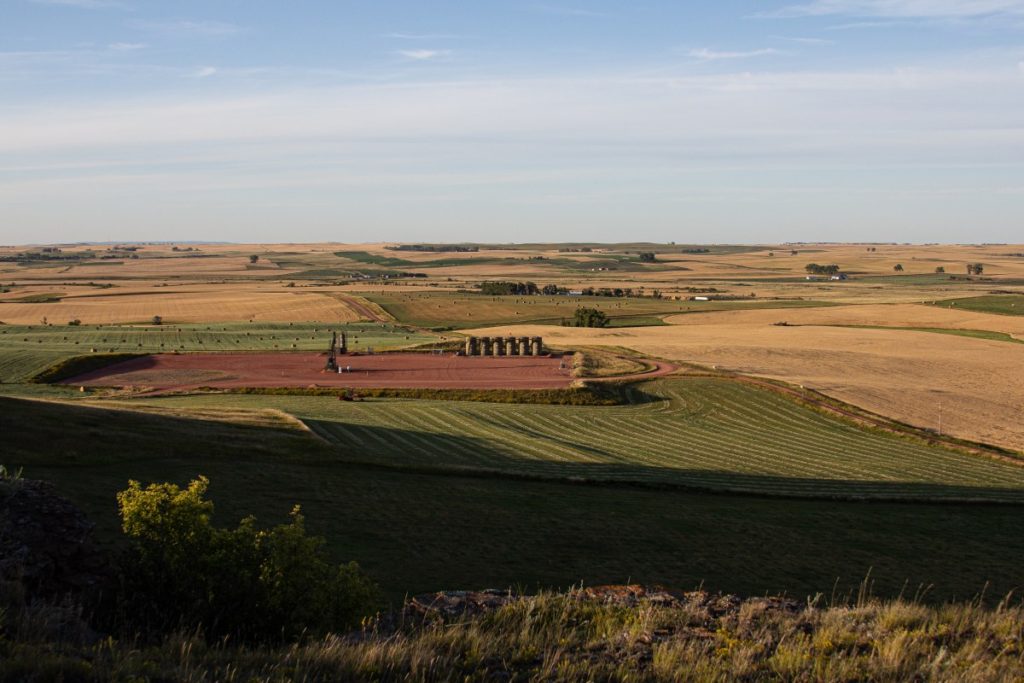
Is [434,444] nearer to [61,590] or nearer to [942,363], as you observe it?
[61,590]

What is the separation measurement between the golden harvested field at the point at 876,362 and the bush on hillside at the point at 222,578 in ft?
178

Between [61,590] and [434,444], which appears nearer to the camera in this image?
[61,590]

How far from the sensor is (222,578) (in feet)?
53.2

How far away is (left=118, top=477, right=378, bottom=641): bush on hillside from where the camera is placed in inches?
619

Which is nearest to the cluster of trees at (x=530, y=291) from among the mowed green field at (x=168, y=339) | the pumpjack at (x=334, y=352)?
the mowed green field at (x=168, y=339)

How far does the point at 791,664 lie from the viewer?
40.2 feet

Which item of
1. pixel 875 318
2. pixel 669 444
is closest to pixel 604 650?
pixel 669 444

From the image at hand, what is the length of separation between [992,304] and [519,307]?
8202cm

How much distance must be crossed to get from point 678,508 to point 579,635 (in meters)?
24.8

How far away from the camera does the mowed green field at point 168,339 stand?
90.1m

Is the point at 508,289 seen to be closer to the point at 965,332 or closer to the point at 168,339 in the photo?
the point at 168,339

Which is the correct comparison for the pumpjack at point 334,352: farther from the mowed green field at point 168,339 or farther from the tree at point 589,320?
the tree at point 589,320

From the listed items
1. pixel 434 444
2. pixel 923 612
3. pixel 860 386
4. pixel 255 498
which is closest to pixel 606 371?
pixel 860 386

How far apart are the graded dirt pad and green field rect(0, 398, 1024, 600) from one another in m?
33.4
